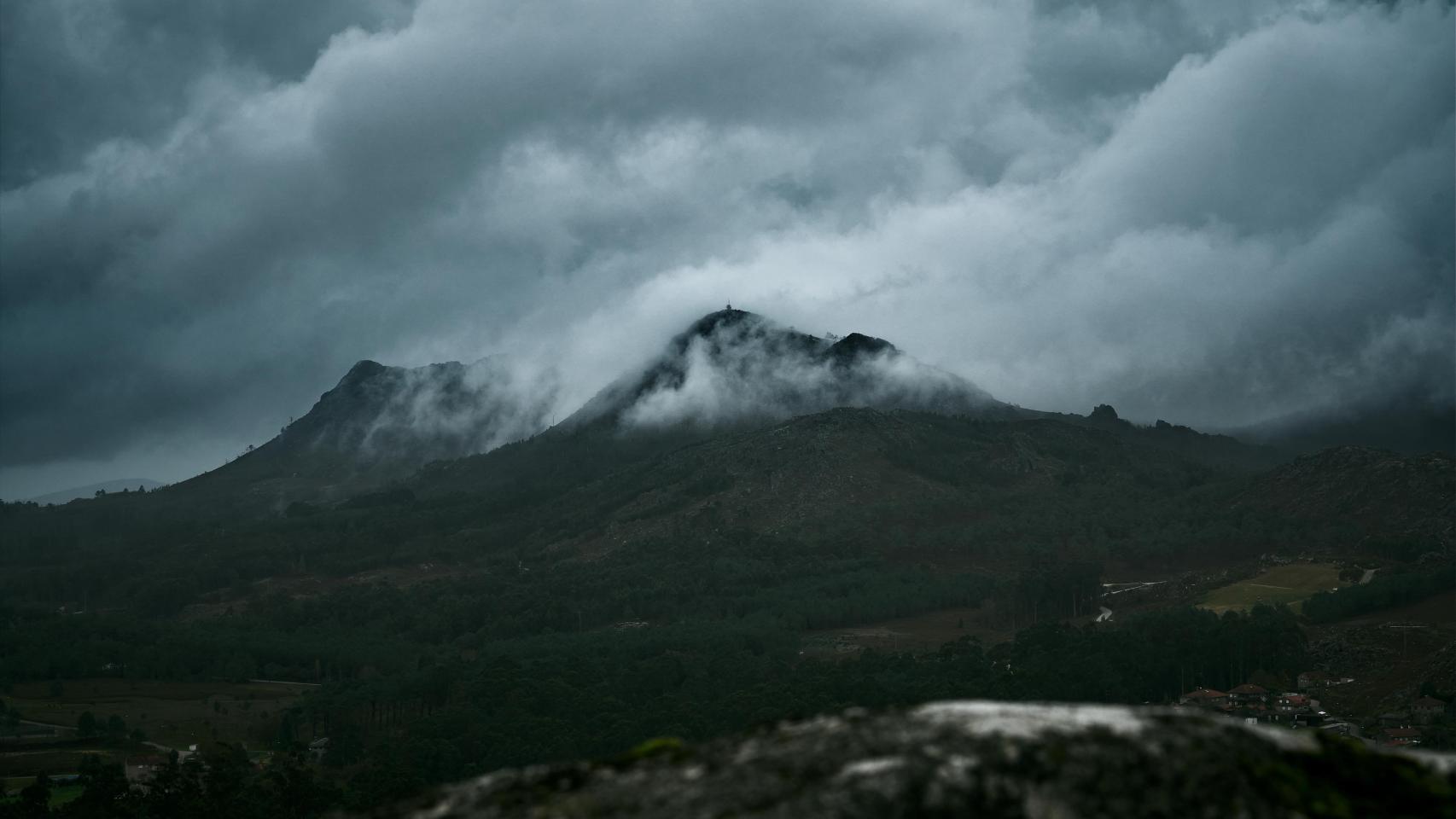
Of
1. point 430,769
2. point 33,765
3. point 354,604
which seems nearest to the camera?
point 430,769

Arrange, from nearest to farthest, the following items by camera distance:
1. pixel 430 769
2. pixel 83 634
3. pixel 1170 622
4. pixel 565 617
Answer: pixel 430 769 < pixel 1170 622 < pixel 83 634 < pixel 565 617

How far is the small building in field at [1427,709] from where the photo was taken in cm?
9131

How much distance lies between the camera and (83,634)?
172 metres

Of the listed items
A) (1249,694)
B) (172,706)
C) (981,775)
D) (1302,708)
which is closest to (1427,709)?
(1302,708)

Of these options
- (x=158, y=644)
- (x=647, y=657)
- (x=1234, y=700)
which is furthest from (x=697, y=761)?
(x=158, y=644)

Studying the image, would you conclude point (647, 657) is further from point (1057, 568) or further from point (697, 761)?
point (697, 761)

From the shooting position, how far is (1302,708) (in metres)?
99.4

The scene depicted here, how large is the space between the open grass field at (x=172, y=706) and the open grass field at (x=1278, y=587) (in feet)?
378

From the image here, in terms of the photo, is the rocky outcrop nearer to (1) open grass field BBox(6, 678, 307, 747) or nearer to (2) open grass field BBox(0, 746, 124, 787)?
(2) open grass field BBox(0, 746, 124, 787)

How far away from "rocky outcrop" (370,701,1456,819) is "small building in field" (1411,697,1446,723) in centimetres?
9405

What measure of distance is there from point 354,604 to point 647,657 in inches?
3200

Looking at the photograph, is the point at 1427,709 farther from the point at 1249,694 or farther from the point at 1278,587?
the point at 1278,587

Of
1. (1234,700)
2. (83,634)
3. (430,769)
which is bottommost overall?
(1234,700)

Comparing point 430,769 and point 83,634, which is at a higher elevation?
point 83,634
